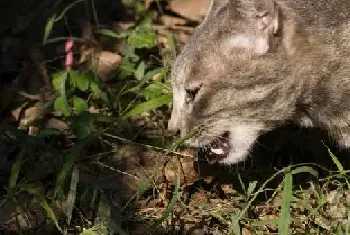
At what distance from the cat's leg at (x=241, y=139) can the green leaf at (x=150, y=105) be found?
0.60 m

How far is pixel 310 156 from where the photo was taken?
400cm

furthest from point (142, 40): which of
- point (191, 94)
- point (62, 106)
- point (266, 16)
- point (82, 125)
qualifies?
point (266, 16)

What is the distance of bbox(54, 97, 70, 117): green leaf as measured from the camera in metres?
4.16

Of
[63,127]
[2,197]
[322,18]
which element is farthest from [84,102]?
[322,18]

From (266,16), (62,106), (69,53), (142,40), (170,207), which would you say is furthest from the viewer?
(69,53)

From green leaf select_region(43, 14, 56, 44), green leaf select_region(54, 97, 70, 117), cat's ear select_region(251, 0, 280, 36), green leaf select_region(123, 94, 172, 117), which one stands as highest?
cat's ear select_region(251, 0, 280, 36)

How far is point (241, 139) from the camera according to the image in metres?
3.45

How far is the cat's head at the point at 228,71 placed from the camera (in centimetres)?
317

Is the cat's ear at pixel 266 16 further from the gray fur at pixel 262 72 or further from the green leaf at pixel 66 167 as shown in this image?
the green leaf at pixel 66 167

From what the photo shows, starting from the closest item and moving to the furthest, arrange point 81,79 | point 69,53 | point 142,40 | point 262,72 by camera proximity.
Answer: point 262,72, point 81,79, point 142,40, point 69,53

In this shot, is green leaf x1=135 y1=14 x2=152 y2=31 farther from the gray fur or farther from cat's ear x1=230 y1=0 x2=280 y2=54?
cat's ear x1=230 y1=0 x2=280 y2=54

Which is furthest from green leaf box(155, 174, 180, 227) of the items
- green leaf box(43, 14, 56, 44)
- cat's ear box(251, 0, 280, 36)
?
green leaf box(43, 14, 56, 44)

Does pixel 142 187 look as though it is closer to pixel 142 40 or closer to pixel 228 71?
pixel 228 71

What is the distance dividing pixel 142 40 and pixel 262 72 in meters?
1.47
